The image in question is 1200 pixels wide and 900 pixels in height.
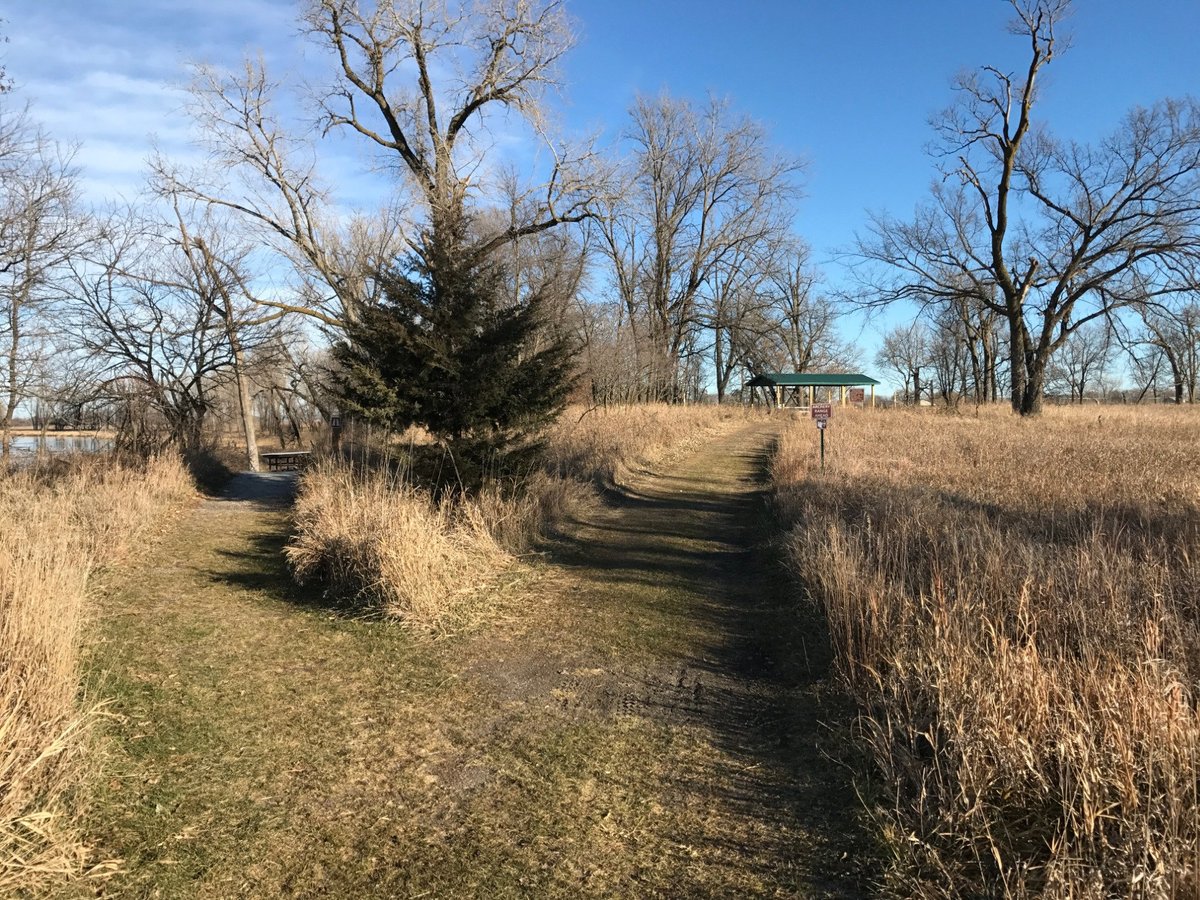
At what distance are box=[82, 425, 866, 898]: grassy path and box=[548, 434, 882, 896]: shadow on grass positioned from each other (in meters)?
0.02

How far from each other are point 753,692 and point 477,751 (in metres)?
1.93

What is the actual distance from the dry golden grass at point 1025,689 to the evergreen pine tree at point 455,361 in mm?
4317

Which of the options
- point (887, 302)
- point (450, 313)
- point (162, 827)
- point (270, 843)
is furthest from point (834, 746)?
point (887, 302)

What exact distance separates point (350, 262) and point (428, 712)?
25588 millimetres

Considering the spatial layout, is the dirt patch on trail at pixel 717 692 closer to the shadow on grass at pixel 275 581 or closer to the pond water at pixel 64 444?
the shadow on grass at pixel 275 581

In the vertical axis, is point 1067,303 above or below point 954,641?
above

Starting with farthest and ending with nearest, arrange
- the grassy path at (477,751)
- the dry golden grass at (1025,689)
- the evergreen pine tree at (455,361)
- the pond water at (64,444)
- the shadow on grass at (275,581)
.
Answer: the pond water at (64,444), the evergreen pine tree at (455,361), the shadow on grass at (275,581), the grassy path at (477,751), the dry golden grass at (1025,689)

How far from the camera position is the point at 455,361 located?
9633 millimetres

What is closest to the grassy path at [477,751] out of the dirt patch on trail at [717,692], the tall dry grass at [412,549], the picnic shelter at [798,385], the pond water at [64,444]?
the dirt patch on trail at [717,692]

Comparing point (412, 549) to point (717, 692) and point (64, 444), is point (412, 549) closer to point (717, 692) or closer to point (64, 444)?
point (717, 692)

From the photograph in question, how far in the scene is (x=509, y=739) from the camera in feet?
13.2

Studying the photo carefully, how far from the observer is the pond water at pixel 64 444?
47.3 ft

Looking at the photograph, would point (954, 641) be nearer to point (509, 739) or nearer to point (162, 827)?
point (509, 739)

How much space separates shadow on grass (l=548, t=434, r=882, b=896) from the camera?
121 inches
